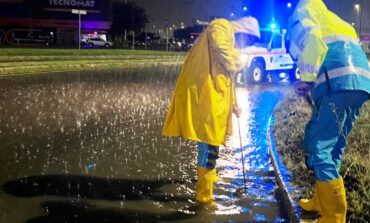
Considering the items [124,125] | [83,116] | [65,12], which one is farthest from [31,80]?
[65,12]

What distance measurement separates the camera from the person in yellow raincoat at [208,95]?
4.80 meters

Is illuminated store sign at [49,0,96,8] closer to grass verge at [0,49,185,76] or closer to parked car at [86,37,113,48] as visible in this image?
parked car at [86,37,113,48]

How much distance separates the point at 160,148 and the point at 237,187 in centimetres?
216

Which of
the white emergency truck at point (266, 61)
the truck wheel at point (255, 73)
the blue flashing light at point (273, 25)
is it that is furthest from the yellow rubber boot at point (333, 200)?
the truck wheel at point (255, 73)

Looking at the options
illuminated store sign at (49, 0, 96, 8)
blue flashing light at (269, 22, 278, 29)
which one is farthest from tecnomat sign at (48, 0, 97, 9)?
blue flashing light at (269, 22, 278, 29)

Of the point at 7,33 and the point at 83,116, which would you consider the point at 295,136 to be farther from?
the point at 7,33

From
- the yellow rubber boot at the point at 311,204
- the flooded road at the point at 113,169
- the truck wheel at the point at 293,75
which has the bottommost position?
the flooded road at the point at 113,169

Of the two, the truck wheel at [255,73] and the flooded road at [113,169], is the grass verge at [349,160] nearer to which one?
the flooded road at [113,169]

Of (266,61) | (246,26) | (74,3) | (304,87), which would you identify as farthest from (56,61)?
(74,3)

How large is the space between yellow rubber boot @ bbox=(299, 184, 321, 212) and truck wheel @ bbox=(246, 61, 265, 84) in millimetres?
14511

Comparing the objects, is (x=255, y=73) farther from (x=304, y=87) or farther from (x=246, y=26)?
(x=304, y=87)

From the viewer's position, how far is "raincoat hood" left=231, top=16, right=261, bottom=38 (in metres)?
5.05

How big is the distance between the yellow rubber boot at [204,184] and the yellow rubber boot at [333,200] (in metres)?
1.32

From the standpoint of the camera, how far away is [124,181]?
227 inches
